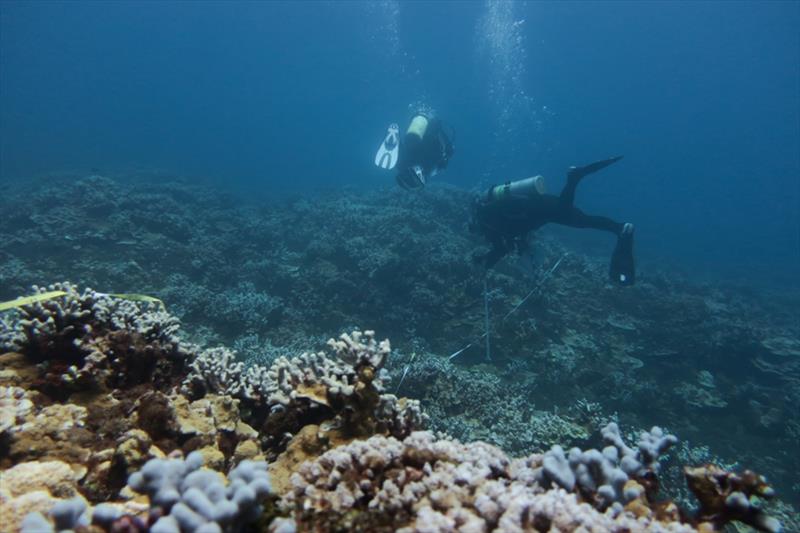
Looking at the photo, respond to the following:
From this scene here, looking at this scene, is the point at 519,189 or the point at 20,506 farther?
the point at 519,189

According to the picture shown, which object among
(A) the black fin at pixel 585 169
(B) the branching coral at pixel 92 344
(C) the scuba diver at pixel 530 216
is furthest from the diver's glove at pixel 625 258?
(B) the branching coral at pixel 92 344

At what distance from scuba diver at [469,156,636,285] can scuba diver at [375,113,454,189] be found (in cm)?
320

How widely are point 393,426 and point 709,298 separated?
64.6ft

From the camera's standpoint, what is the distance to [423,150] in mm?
13195

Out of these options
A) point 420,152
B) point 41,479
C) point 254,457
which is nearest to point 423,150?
point 420,152

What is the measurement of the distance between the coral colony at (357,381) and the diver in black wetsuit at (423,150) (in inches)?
102

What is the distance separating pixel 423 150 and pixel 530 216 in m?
4.80

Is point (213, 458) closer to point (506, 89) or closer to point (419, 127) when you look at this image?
point (419, 127)

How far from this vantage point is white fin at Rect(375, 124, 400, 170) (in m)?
13.8

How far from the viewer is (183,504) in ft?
4.62

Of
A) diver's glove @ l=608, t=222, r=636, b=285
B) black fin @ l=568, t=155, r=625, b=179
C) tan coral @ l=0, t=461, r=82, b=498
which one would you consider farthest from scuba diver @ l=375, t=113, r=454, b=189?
tan coral @ l=0, t=461, r=82, b=498

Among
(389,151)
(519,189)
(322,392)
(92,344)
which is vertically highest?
(389,151)

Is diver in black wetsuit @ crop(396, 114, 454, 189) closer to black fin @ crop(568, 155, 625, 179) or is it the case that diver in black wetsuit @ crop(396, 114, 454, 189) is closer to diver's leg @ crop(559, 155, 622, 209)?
diver's leg @ crop(559, 155, 622, 209)

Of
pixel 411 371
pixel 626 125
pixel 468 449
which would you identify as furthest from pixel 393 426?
pixel 626 125
